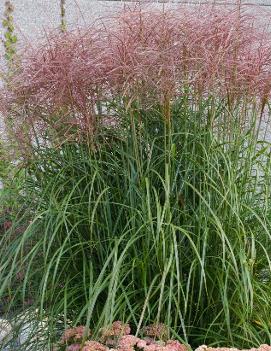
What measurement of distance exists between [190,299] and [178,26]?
3.67 ft

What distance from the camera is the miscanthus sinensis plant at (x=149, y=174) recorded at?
3.22 metres

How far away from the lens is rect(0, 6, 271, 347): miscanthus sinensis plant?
3217 millimetres

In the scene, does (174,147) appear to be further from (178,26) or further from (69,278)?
(69,278)

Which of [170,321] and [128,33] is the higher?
[128,33]

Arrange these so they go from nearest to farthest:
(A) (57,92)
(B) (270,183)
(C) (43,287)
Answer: (C) (43,287) < (A) (57,92) < (B) (270,183)

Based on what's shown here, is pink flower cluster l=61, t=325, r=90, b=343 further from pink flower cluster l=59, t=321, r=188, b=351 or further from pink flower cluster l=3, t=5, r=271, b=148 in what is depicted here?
pink flower cluster l=3, t=5, r=271, b=148

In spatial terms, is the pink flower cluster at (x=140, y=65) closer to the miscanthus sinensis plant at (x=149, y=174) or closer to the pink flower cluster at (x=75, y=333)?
the miscanthus sinensis plant at (x=149, y=174)

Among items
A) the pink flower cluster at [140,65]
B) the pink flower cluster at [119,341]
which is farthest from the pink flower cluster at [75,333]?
the pink flower cluster at [140,65]

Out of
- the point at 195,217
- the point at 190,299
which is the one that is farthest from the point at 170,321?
the point at 195,217

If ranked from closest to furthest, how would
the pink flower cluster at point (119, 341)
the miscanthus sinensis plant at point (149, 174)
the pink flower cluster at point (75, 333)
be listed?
the pink flower cluster at point (119, 341)
the pink flower cluster at point (75, 333)
the miscanthus sinensis plant at point (149, 174)

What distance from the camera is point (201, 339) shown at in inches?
132

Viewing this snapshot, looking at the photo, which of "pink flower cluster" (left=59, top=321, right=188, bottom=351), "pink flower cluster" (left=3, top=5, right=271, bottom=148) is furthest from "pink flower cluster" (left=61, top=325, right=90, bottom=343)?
"pink flower cluster" (left=3, top=5, right=271, bottom=148)

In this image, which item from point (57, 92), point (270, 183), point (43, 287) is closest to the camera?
point (43, 287)

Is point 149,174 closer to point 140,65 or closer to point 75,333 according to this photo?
point 140,65
